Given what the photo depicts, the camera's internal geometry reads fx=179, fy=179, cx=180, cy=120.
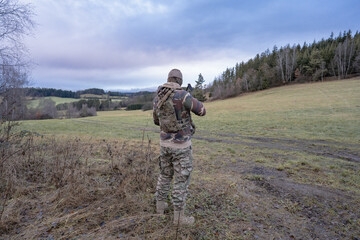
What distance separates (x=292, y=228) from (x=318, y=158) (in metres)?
5.82

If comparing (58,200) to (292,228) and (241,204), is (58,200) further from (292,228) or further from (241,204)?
(292,228)

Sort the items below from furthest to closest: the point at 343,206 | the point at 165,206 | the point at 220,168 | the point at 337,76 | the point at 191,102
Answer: the point at 337,76, the point at 220,168, the point at 343,206, the point at 165,206, the point at 191,102

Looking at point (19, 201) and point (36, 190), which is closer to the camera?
point (19, 201)

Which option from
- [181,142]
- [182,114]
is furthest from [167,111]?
[181,142]

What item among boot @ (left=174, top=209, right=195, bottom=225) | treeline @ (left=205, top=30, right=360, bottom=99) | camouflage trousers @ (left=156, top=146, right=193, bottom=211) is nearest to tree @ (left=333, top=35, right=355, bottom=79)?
treeline @ (left=205, top=30, right=360, bottom=99)

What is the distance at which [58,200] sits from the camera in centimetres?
376

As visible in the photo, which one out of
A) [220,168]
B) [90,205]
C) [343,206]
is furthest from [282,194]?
[90,205]

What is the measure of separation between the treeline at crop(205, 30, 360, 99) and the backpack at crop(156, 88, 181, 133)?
68.7 meters

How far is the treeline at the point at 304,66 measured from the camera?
58844 millimetres

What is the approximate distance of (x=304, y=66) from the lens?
206 feet

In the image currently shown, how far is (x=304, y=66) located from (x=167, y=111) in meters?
76.5

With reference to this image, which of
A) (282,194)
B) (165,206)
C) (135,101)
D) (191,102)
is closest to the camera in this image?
(191,102)

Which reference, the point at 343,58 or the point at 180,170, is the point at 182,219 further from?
the point at 343,58

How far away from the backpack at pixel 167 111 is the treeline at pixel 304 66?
226 ft
